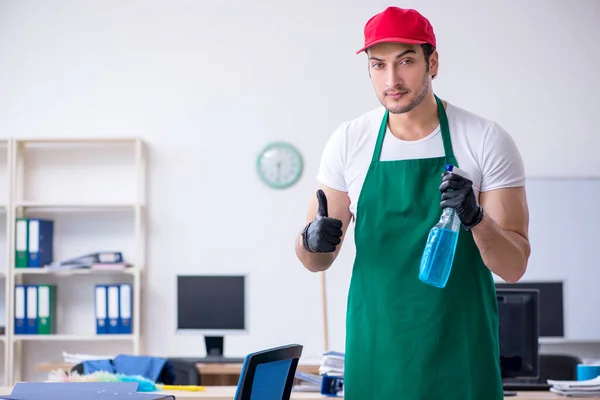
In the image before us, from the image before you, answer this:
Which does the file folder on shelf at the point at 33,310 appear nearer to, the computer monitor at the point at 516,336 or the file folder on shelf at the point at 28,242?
the file folder on shelf at the point at 28,242

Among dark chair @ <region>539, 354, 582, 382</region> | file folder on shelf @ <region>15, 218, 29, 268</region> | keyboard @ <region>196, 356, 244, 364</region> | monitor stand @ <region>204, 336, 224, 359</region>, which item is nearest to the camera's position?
dark chair @ <region>539, 354, 582, 382</region>

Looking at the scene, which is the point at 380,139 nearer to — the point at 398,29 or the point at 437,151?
the point at 437,151

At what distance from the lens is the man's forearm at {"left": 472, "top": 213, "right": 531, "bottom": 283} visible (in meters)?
1.62

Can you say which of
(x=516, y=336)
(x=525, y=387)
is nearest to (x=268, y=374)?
(x=516, y=336)

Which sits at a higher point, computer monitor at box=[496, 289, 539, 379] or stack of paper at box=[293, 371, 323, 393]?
computer monitor at box=[496, 289, 539, 379]

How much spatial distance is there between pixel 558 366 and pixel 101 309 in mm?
2672

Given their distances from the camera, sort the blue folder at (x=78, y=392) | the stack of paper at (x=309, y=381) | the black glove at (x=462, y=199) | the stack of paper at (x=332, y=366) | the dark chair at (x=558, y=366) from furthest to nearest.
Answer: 1. the dark chair at (x=558, y=366)
2. the stack of paper at (x=309, y=381)
3. the stack of paper at (x=332, y=366)
4. the black glove at (x=462, y=199)
5. the blue folder at (x=78, y=392)

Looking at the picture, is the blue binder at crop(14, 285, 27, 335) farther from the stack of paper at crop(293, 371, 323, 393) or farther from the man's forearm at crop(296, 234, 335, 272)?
the man's forearm at crop(296, 234, 335, 272)

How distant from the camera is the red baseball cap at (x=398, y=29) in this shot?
68.9 inches

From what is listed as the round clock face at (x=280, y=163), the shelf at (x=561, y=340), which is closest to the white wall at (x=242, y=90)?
the round clock face at (x=280, y=163)

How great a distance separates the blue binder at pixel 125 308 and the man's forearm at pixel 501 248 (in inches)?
140

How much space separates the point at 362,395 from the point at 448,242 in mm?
403

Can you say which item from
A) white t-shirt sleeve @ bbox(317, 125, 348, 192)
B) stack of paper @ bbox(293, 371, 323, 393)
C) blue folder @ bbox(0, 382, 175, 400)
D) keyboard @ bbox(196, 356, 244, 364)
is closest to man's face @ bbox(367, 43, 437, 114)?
white t-shirt sleeve @ bbox(317, 125, 348, 192)

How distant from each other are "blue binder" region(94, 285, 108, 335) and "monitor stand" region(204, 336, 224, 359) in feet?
2.09
